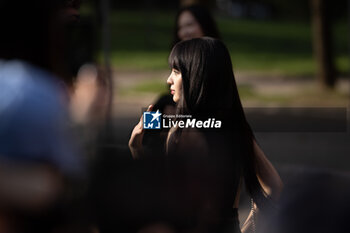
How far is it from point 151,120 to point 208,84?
0.20 meters

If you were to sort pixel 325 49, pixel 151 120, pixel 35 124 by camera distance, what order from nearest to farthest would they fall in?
pixel 35 124 → pixel 151 120 → pixel 325 49

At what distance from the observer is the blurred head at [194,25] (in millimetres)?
3657

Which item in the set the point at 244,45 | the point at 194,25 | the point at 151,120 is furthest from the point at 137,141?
the point at 244,45

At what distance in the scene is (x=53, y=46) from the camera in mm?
1449

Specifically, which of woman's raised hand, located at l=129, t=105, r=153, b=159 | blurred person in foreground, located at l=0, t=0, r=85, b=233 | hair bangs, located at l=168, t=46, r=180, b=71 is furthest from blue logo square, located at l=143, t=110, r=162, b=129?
blurred person in foreground, located at l=0, t=0, r=85, b=233

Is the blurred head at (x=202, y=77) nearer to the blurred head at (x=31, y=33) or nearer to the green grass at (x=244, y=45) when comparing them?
the blurred head at (x=31, y=33)

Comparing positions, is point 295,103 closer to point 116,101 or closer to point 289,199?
point 116,101

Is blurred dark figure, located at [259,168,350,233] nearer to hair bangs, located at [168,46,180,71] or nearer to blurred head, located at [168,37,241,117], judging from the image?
blurred head, located at [168,37,241,117]

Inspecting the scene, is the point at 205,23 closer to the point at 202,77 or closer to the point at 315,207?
the point at 202,77

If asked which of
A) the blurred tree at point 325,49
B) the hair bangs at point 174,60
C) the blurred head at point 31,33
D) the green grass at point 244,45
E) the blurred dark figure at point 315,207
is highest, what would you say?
the blurred head at point 31,33

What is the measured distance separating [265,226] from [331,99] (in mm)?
14121

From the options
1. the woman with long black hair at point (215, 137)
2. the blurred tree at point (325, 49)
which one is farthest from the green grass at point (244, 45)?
the woman with long black hair at point (215, 137)

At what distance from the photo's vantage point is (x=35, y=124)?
1391 mm

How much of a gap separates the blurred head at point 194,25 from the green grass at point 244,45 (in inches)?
734
